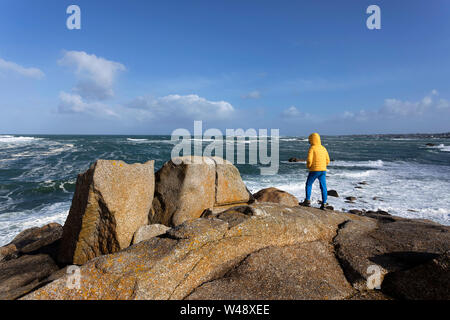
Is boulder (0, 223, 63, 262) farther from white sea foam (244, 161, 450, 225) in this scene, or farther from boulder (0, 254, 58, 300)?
white sea foam (244, 161, 450, 225)

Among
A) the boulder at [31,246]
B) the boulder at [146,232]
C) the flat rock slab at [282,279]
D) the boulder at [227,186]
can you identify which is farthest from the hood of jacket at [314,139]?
the boulder at [31,246]

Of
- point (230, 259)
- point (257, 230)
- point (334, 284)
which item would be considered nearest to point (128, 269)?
point (230, 259)

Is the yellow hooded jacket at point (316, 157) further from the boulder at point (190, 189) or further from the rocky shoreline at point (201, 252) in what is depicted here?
the boulder at point (190, 189)

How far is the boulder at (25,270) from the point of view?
170 inches

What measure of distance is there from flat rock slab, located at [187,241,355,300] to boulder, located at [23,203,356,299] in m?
0.02

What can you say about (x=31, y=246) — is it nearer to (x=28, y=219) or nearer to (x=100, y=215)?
(x=100, y=215)

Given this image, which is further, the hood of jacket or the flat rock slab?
the hood of jacket

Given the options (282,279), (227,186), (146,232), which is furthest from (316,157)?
(146,232)

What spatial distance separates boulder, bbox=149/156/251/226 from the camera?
626 cm

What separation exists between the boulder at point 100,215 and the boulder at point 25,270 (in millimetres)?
351

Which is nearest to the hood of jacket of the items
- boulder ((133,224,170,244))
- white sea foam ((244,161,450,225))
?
boulder ((133,224,170,244))

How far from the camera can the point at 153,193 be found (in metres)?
6.20
